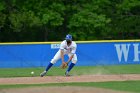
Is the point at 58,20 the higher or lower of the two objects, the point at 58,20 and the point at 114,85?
the lower

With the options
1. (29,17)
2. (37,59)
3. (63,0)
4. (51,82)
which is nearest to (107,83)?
(51,82)

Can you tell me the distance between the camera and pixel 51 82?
50.0 ft

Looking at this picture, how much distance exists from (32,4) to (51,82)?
68.2 feet

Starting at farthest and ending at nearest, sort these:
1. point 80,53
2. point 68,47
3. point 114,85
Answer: point 80,53
point 68,47
point 114,85

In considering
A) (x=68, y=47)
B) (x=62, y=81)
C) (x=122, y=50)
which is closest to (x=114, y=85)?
(x=62, y=81)

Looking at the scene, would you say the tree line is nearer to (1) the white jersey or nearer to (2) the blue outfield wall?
(2) the blue outfield wall

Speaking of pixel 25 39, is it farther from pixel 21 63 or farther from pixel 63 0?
pixel 21 63

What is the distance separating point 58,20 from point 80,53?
10.9 meters

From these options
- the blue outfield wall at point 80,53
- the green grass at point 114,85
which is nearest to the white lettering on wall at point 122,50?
the blue outfield wall at point 80,53

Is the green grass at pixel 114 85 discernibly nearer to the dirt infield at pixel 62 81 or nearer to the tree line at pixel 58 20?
the dirt infield at pixel 62 81

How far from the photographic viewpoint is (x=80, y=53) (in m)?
24.2

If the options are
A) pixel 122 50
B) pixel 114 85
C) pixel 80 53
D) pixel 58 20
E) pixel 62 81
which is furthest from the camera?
pixel 58 20

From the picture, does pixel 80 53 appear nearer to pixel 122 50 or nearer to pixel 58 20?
pixel 122 50

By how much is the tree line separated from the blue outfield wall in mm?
9795
